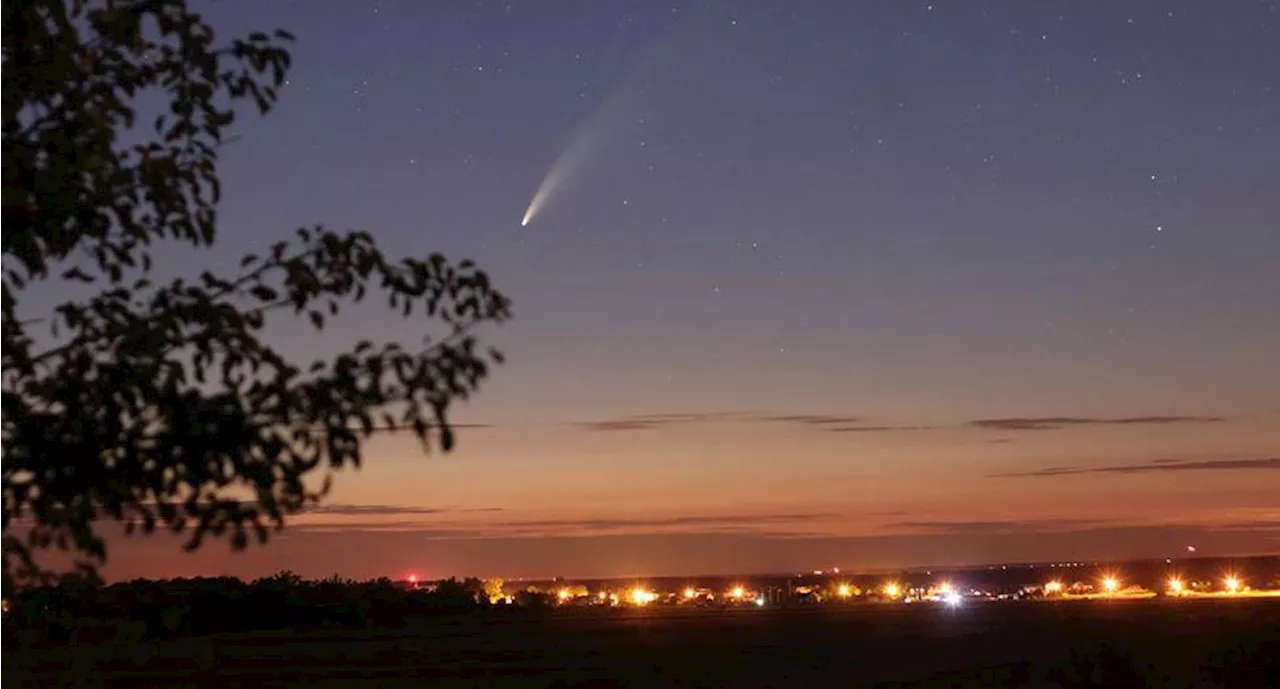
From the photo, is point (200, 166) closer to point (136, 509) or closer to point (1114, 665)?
point (136, 509)

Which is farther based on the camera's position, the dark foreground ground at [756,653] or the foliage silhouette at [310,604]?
the foliage silhouette at [310,604]

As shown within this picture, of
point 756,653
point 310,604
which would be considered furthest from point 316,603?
point 756,653

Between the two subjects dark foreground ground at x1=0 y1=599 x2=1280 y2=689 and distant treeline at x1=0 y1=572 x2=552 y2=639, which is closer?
dark foreground ground at x1=0 y1=599 x2=1280 y2=689

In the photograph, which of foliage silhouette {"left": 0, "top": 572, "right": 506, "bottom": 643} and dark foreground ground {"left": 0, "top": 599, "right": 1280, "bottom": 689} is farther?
foliage silhouette {"left": 0, "top": 572, "right": 506, "bottom": 643}

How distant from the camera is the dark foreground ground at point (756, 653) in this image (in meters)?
43.2

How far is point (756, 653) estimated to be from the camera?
2360 inches

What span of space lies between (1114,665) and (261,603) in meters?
76.1

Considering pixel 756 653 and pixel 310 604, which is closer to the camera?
pixel 756 653

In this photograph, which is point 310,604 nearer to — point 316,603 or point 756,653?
point 316,603

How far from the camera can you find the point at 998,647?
2285 inches

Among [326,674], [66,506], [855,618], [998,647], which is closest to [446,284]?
[66,506]

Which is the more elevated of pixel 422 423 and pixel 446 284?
pixel 446 284

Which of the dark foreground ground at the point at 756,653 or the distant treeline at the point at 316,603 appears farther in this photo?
the distant treeline at the point at 316,603

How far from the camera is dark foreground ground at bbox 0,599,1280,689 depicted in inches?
1703
